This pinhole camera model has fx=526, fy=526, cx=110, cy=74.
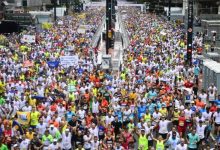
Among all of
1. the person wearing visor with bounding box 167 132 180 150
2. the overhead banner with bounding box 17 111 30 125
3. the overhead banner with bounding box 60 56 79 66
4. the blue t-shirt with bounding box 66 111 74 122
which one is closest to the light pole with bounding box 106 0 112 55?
the overhead banner with bounding box 60 56 79 66

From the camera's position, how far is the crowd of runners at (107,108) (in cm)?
1550

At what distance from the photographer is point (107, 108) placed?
63.0 ft

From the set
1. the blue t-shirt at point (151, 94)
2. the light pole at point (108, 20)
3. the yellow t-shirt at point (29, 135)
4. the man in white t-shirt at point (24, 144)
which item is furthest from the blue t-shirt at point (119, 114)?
the light pole at point (108, 20)

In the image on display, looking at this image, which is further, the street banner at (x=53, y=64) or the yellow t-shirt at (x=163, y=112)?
the street banner at (x=53, y=64)

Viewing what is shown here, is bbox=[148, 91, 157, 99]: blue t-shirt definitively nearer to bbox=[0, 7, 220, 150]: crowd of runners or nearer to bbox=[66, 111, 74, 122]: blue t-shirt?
bbox=[0, 7, 220, 150]: crowd of runners

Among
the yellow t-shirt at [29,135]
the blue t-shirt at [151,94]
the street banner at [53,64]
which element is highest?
the street banner at [53,64]

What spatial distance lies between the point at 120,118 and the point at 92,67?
40.3ft

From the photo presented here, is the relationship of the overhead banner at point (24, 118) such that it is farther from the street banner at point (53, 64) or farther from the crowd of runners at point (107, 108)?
the street banner at point (53, 64)

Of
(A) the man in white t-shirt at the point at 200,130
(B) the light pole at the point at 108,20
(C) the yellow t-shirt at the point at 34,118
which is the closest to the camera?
(A) the man in white t-shirt at the point at 200,130

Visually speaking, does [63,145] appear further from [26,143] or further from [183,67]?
[183,67]

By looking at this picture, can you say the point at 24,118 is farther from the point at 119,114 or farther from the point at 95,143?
the point at 95,143

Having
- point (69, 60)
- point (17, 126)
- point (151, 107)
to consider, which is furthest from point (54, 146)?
point (69, 60)

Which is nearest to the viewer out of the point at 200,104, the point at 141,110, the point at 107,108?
the point at 200,104

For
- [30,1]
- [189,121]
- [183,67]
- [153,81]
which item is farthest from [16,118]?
[30,1]
